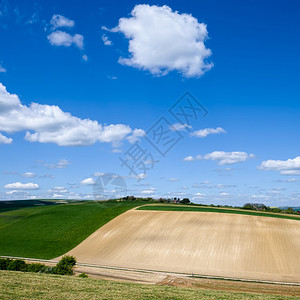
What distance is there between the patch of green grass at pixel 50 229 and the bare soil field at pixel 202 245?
11.3 ft

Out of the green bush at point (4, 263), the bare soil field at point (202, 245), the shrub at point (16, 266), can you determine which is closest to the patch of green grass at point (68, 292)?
the shrub at point (16, 266)

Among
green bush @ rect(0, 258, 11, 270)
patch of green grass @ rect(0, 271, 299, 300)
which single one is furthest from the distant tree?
patch of green grass @ rect(0, 271, 299, 300)

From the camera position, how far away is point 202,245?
45.8 meters

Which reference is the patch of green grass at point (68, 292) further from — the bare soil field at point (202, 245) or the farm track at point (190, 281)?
the bare soil field at point (202, 245)

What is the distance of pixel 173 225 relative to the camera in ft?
183

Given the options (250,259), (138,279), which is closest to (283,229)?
(250,259)

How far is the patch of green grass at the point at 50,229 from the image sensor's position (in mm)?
50656

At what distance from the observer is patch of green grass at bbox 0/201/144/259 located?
166ft

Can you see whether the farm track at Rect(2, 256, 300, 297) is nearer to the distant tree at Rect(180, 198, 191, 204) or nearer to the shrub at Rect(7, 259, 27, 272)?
the shrub at Rect(7, 259, 27, 272)

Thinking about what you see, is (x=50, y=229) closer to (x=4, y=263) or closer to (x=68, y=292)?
(x=4, y=263)

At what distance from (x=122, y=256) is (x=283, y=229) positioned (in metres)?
28.5

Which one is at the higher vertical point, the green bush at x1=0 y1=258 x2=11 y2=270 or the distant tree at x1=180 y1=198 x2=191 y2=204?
the distant tree at x1=180 y1=198 x2=191 y2=204

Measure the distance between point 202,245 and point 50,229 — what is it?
104ft

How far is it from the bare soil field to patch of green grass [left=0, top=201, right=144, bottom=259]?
11.3ft
